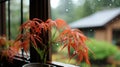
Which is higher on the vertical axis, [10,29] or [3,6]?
[3,6]

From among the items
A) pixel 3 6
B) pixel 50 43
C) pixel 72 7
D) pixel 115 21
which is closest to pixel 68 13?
pixel 72 7

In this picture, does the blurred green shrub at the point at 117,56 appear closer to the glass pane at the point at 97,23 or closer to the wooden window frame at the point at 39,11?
the glass pane at the point at 97,23

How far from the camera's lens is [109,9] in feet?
3.91

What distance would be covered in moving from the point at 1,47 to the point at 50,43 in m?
0.99

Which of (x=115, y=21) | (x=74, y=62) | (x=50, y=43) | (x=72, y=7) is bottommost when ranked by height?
(x=74, y=62)

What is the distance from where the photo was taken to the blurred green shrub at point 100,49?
3.72 ft

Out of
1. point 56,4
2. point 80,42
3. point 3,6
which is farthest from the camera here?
point 3,6

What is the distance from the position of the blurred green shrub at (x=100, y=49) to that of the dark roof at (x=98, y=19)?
107 millimetres

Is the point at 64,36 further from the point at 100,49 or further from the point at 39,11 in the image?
the point at 39,11

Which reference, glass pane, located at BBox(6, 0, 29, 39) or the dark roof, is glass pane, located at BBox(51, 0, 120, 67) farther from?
glass pane, located at BBox(6, 0, 29, 39)

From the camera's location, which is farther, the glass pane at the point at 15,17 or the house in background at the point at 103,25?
the glass pane at the point at 15,17

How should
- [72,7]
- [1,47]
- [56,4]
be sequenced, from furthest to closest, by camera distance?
[1,47] < [56,4] < [72,7]

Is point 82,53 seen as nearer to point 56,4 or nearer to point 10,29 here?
point 56,4

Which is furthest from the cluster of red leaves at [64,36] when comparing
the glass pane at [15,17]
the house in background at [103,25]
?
the glass pane at [15,17]
